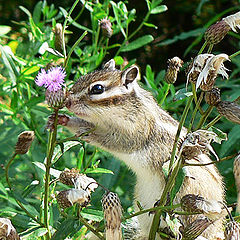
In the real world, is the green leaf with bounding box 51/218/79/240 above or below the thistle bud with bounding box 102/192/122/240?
below

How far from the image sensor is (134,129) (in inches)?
76.7

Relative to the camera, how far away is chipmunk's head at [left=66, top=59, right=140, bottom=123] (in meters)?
1.77

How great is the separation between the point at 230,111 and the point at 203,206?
0.76ft

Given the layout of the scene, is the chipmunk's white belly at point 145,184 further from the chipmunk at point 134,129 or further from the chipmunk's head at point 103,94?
the chipmunk's head at point 103,94

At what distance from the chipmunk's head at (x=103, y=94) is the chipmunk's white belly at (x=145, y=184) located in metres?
0.19

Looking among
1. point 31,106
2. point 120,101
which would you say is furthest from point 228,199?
point 31,106

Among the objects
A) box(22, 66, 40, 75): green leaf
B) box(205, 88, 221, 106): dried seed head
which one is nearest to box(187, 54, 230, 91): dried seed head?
box(205, 88, 221, 106): dried seed head

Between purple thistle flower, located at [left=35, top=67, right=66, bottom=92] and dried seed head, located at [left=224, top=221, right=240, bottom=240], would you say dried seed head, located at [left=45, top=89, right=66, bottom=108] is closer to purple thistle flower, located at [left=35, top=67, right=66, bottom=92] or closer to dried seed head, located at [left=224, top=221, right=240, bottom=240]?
purple thistle flower, located at [left=35, top=67, right=66, bottom=92]

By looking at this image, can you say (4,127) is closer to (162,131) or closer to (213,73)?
(162,131)

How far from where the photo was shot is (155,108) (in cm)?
197

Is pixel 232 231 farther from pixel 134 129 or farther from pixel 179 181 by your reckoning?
pixel 134 129

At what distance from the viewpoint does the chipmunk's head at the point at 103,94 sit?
1.77 m

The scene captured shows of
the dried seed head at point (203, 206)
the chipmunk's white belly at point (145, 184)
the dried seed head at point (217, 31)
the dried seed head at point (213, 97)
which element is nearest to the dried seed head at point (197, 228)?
the dried seed head at point (203, 206)

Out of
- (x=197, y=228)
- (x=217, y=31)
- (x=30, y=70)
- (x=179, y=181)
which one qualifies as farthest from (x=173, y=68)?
(x=30, y=70)
